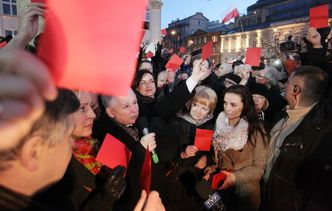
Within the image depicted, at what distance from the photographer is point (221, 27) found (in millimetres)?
65500

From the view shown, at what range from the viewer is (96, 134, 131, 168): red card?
5.52 ft

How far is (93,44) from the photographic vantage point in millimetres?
874

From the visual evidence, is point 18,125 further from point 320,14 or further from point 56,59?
point 320,14

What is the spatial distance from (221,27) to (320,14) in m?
64.4

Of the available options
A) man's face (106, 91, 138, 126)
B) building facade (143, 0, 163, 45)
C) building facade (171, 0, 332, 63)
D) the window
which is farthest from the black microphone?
building facade (171, 0, 332, 63)

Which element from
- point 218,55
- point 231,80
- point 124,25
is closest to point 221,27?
point 218,55

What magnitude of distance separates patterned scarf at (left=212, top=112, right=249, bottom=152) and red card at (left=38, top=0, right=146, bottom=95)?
2196 millimetres

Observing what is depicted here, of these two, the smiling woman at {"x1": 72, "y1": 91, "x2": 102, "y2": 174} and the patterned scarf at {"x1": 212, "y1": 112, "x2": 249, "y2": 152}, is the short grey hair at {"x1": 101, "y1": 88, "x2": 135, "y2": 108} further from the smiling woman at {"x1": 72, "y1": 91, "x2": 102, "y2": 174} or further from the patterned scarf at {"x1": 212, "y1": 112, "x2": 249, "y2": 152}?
the patterned scarf at {"x1": 212, "y1": 112, "x2": 249, "y2": 152}

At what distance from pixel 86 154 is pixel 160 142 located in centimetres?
96

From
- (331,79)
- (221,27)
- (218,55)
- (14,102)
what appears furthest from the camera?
(221,27)

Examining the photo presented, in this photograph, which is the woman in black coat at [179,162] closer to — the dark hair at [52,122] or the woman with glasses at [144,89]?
the woman with glasses at [144,89]

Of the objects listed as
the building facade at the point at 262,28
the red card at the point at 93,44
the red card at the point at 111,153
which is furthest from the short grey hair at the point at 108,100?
the building facade at the point at 262,28

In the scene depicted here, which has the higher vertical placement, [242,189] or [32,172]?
[32,172]

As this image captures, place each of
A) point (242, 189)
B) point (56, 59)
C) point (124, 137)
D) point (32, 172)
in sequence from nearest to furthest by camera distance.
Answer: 1. point (56, 59)
2. point (32, 172)
3. point (124, 137)
4. point (242, 189)
